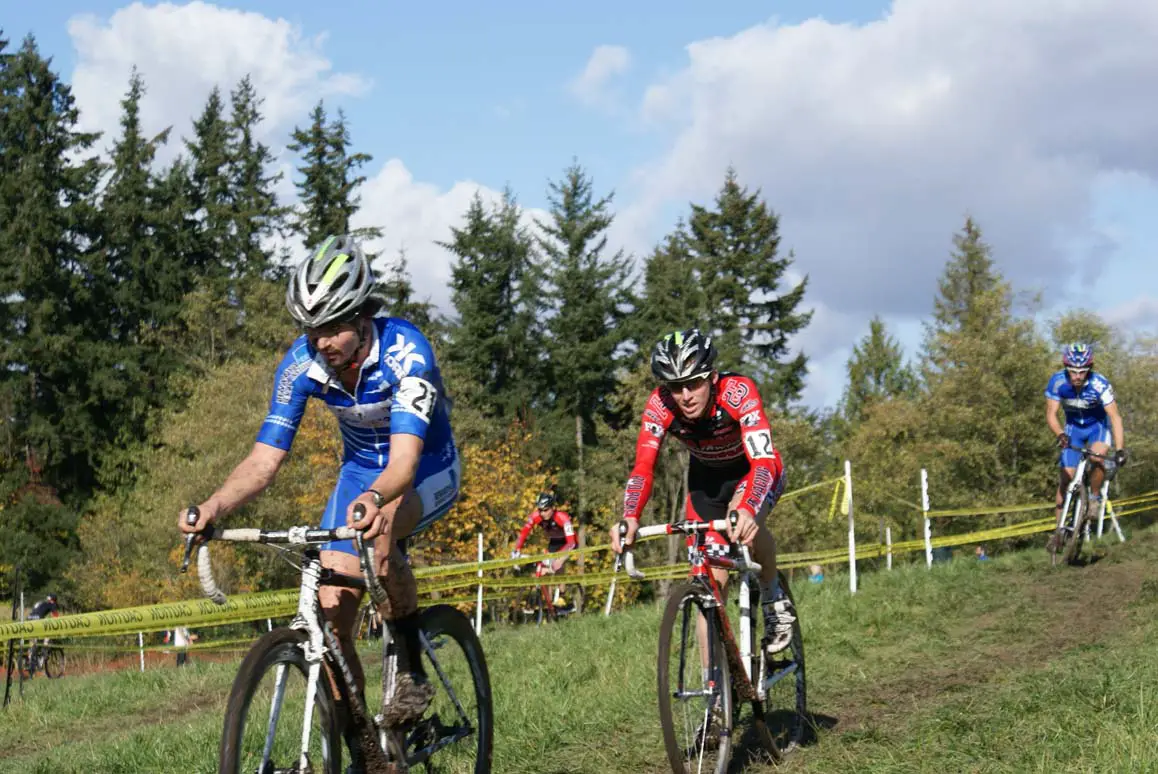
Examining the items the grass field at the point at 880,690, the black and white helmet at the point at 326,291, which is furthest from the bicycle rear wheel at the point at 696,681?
the black and white helmet at the point at 326,291

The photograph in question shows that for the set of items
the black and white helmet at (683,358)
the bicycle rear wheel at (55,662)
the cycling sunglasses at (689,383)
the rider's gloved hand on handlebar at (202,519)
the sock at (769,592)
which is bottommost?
the bicycle rear wheel at (55,662)

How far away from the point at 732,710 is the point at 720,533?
2.82ft

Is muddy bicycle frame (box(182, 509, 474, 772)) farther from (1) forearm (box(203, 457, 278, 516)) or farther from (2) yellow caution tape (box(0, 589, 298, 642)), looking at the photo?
(2) yellow caution tape (box(0, 589, 298, 642))

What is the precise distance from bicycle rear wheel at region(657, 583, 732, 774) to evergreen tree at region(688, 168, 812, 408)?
49.0m

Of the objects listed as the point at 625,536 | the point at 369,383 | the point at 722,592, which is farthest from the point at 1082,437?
the point at 369,383

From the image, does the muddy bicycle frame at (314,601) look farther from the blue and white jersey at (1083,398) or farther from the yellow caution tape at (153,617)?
the blue and white jersey at (1083,398)

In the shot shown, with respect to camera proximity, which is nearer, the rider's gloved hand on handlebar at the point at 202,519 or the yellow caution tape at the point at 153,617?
the rider's gloved hand on handlebar at the point at 202,519

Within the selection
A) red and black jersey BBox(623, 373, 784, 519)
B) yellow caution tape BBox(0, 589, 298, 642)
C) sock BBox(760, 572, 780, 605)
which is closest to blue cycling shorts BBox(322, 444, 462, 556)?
red and black jersey BBox(623, 373, 784, 519)

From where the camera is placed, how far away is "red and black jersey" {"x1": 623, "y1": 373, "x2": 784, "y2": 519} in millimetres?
6340

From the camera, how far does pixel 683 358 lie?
644 cm

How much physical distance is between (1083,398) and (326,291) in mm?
11178

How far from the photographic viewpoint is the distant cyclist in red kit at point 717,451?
6.29 m

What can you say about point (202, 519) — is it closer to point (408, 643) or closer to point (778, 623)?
point (408, 643)

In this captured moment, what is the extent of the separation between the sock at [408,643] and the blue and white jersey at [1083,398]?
1033cm
